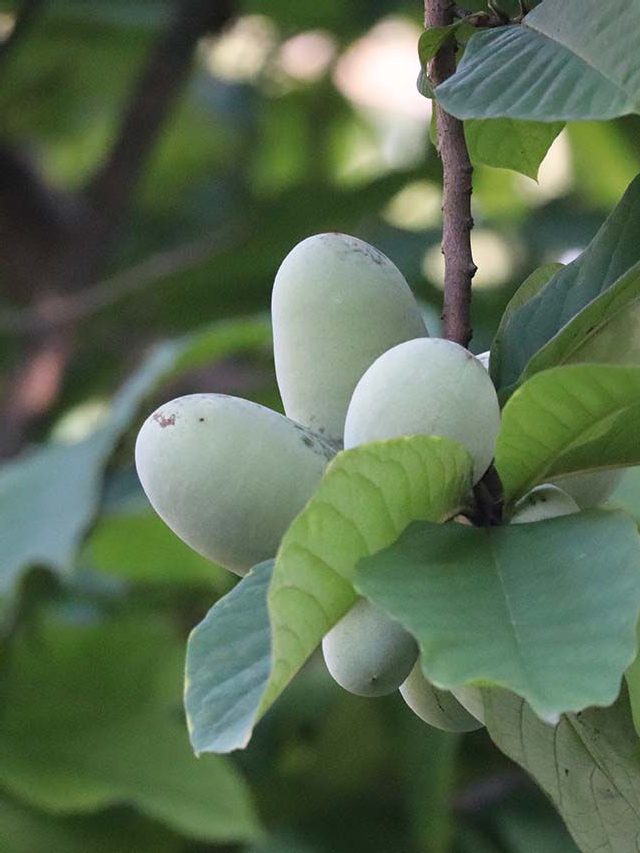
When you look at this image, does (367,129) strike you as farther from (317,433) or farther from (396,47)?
(317,433)

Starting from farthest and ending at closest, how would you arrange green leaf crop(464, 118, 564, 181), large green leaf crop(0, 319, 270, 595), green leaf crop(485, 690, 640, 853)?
large green leaf crop(0, 319, 270, 595), green leaf crop(464, 118, 564, 181), green leaf crop(485, 690, 640, 853)

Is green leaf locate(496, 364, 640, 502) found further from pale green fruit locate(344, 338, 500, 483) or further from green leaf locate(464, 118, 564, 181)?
green leaf locate(464, 118, 564, 181)

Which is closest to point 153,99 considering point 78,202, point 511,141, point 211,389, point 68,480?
point 78,202

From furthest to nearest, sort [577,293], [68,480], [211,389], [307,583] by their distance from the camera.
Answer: [211,389] → [68,480] → [577,293] → [307,583]

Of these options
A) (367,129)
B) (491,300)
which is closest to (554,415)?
(491,300)

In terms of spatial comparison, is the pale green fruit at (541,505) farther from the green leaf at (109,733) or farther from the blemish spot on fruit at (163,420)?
the green leaf at (109,733)

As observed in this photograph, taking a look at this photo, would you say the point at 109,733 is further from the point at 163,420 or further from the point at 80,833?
the point at 163,420

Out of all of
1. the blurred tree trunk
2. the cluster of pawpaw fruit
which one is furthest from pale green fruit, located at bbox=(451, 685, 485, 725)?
the blurred tree trunk
